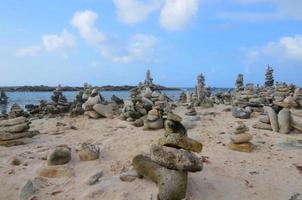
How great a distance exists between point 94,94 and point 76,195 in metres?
11.6

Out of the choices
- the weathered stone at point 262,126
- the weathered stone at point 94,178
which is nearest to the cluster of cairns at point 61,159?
the weathered stone at point 94,178

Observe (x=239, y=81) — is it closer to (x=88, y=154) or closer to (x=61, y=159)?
(x=88, y=154)

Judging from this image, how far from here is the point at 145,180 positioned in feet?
25.8

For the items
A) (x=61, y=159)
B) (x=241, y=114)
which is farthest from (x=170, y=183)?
(x=241, y=114)

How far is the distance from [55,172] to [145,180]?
2426 millimetres

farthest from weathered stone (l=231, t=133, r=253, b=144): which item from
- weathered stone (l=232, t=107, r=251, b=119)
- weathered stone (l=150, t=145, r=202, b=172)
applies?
weathered stone (l=232, t=107, r=251, b=119)

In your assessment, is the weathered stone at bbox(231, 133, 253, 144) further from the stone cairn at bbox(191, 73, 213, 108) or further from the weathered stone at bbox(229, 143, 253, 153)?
the stone cairn at bbox(191, 73, 213, 108)

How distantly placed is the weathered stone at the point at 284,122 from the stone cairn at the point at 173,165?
20.4 feet

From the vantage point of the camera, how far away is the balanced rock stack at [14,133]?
11.8 metres

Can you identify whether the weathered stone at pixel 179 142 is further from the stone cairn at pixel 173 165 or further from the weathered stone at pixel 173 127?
the weathered stone at pixel 173 127

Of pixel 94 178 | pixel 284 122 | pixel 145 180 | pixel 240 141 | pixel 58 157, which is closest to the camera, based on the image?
pixel 145 180

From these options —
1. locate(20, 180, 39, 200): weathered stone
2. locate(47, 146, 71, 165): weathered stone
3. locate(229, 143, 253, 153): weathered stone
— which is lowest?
locate(20, 180, 39, 200): weathered stone

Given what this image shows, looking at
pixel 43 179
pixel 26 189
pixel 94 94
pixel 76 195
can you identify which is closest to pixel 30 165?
pixel 43 179

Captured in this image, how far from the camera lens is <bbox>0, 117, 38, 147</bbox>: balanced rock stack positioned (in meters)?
11.8
